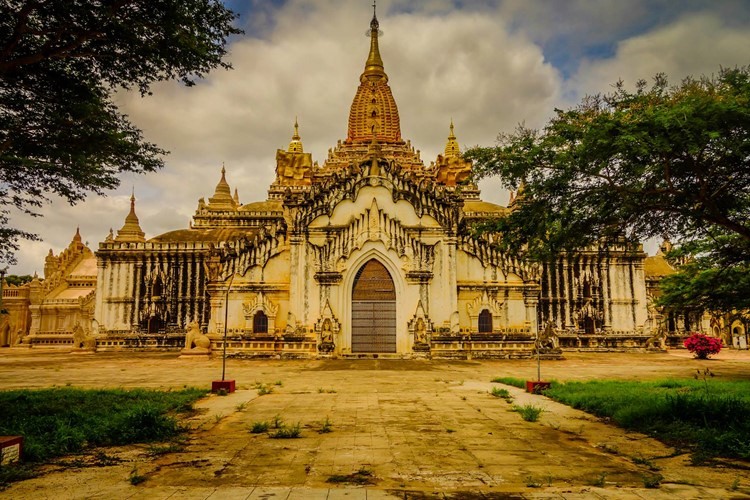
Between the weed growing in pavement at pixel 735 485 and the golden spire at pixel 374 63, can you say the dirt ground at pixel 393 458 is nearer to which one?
the weed growing in pavement at pixel 735 485

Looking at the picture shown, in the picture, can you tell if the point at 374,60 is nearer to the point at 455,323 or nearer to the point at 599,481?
the point at 455,323

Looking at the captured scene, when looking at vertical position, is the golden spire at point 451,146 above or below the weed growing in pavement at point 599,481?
above

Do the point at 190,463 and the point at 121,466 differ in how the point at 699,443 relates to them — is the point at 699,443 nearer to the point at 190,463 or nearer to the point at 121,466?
the point at 190,463

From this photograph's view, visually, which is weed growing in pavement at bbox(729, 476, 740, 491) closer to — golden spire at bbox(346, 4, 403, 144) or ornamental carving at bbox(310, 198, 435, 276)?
ornamental carving at bbox(310, 198, 435, 276)

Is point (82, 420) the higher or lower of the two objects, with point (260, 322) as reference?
lower

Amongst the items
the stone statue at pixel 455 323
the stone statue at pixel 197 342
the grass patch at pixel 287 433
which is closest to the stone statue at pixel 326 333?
the stone statue at pixel 197 342

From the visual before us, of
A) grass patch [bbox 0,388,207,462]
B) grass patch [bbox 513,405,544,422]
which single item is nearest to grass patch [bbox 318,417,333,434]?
grass patch [bbox 0,388,207,462]

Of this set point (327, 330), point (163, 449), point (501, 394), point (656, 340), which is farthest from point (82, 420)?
point (656, 340)

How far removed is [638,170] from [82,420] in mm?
11206

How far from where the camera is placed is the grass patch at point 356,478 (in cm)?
711

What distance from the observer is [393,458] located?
27.6 feet

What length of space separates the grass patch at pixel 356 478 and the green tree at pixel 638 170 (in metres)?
6.59

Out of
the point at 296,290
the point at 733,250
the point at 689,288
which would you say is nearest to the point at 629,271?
the point at 296,290

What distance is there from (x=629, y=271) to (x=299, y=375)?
31703mm
